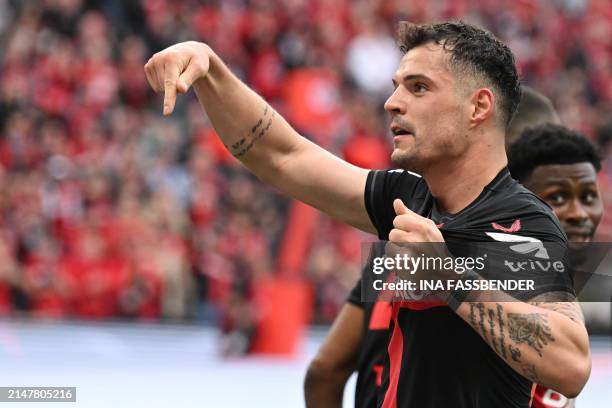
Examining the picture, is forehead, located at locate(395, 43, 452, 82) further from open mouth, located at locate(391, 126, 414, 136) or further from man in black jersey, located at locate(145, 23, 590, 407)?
open mouth, located at locate(391, 126, 414, 136)

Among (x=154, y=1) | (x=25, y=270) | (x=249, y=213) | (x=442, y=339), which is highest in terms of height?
(x=154, y=1)

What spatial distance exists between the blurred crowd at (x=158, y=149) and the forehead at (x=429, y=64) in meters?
7.07

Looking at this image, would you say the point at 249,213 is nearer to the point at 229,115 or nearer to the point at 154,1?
the point at 154,1

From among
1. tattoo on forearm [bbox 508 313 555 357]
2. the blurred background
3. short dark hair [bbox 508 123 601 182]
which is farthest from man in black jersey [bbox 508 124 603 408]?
the blurred background

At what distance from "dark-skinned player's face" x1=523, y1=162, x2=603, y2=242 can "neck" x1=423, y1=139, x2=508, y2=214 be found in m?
0.87

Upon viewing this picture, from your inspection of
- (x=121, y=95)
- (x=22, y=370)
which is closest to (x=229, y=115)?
(x=22, y=370)

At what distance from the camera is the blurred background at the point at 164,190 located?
10672mm

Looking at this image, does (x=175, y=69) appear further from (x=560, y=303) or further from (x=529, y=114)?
(x=529, y=114)

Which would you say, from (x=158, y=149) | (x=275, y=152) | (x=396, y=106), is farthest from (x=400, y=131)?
(x=158, y=149)

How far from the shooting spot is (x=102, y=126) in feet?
40.7

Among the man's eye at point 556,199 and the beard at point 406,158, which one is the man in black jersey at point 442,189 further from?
the man's eye at point 556,199

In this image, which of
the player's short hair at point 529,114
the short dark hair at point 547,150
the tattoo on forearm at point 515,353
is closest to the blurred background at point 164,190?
the player's short hair at point 529,114

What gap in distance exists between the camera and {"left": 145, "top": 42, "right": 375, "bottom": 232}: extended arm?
3.38 m

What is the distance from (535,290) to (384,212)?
0.68 metres
